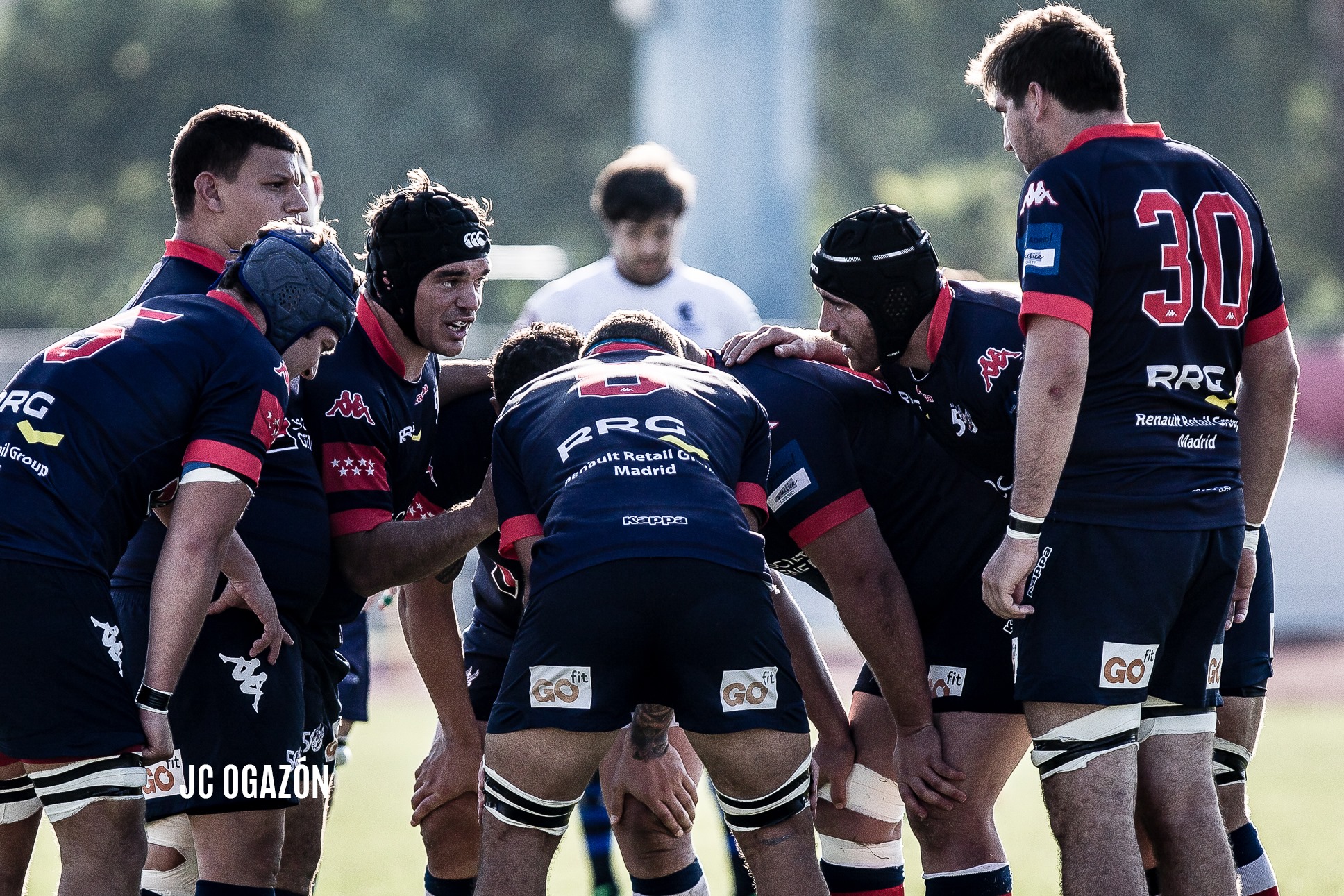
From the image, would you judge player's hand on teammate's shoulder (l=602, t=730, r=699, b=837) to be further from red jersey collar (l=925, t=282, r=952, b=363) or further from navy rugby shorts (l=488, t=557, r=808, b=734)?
red jersey collar (l=925, t=282, r=952, b=363)

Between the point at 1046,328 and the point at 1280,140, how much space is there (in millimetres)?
35225

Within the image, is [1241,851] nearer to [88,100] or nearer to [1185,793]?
[1185,793]

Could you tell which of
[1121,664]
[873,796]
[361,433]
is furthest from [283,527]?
[1121,664]

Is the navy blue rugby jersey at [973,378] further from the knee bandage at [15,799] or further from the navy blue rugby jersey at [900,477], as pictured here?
the knee bandage at [15,799]

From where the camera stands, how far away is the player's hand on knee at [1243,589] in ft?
14.4

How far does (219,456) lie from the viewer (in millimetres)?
3676

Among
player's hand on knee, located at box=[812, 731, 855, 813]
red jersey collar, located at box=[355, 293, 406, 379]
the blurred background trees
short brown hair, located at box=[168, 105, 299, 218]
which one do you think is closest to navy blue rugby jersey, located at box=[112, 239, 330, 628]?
red jersey collar, located at box=[355, 293, 406, 379]

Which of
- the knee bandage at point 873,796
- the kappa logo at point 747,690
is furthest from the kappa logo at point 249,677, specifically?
the knee bandage at point 873,796

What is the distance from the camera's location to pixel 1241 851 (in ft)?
15.6

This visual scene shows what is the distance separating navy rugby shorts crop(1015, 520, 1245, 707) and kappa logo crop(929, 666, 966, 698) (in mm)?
490

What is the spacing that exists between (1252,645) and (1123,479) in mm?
1020

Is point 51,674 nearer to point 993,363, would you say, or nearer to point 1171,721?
point 993,363

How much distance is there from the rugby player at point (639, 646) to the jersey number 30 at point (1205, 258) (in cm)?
120

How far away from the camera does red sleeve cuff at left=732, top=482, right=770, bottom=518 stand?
157 inches
